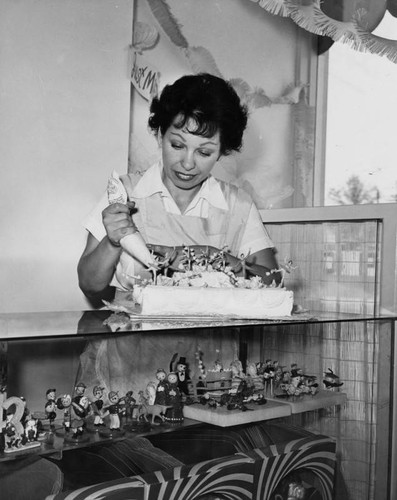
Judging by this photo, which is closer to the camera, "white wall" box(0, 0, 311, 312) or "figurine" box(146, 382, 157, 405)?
"figurine" box(146, 382, 157, 405)

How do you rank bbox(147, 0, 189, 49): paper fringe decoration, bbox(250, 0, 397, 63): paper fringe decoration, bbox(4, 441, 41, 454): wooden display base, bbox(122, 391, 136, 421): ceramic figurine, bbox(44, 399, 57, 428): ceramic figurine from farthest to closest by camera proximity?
1. bbox(250, 0, 397, 63): paper fringe decoration
2. bbox(147, 0, 189, 49): paper fringe decoration
3. bbox(122, 391, 136, 421): ceramic figurine
4. bbox(44, 399, 57, 428): ceramic figurine
5. bbox(4, 441, 41, 454): wooden display base

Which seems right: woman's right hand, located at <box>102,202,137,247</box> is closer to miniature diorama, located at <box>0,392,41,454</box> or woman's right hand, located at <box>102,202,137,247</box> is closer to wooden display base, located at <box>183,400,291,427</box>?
wooden display base, located at <box>183,400,291,427</box>

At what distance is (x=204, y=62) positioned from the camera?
2.12m

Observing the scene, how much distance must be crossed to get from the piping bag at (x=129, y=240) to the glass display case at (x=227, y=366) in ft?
0.60

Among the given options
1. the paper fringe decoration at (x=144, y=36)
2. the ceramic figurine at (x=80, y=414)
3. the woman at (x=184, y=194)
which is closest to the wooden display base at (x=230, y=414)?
the ceramic figurine at (x=80, y=414)

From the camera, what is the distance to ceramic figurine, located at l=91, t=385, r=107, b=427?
124 cm

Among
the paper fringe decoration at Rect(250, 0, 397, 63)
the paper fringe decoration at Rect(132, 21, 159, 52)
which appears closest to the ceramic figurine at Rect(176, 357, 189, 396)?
the paper fringe decoration at Rect(132, 21, 159, 52)

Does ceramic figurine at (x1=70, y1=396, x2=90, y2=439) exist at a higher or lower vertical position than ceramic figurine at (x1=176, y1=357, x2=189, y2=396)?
lower

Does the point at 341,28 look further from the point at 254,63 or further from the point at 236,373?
the point at 236,373

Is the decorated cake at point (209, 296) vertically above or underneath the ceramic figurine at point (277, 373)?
above

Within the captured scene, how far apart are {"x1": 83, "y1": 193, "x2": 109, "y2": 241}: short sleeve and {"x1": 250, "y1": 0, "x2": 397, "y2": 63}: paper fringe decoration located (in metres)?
0.91

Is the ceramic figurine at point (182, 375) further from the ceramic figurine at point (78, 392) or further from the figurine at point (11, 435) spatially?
the figurine at point (11, 435)

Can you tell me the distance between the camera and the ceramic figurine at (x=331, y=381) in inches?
67.7

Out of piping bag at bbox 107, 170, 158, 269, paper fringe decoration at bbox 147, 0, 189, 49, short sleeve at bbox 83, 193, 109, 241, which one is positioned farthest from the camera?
paper fringe decoration at bbox 147, 0, 189, 49
